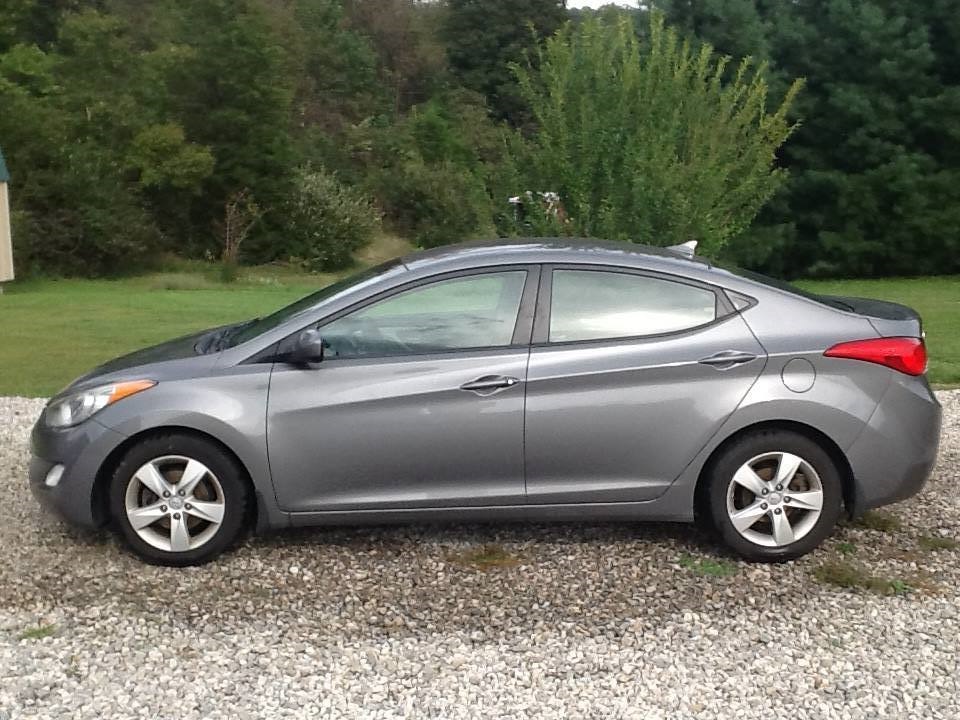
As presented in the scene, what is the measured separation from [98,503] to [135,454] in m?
0.34

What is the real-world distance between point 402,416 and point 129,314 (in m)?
13.2

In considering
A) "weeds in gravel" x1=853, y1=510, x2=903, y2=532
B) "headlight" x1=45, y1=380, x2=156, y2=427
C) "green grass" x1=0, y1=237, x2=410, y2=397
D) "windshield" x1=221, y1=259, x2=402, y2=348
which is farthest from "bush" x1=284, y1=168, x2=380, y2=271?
"weeds in gravel" x1=853, y1=510, x2=903, y2=532

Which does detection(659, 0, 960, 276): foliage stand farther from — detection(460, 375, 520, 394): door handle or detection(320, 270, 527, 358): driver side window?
detection(460, 375, 520, 394): door handle

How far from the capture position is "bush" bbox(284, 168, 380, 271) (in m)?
36.4

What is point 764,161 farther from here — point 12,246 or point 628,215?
point 12,246

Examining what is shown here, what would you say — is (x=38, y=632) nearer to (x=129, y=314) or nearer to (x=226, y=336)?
(x=226, y=336)

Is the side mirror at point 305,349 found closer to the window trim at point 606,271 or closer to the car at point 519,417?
the car at point 519,417

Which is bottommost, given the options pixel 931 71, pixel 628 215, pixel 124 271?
pixel 124 271

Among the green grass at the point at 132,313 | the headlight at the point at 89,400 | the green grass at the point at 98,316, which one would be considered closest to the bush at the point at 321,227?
the green grass at the point at 132,313

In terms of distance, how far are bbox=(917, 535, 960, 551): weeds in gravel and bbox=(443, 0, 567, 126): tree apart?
1884 inches

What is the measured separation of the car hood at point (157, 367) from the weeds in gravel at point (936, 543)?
362 cm

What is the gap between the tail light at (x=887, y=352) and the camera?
4941mm

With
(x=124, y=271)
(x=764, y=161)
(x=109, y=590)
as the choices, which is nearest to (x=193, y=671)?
(x=109, y=590)

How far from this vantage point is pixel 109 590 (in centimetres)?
479
